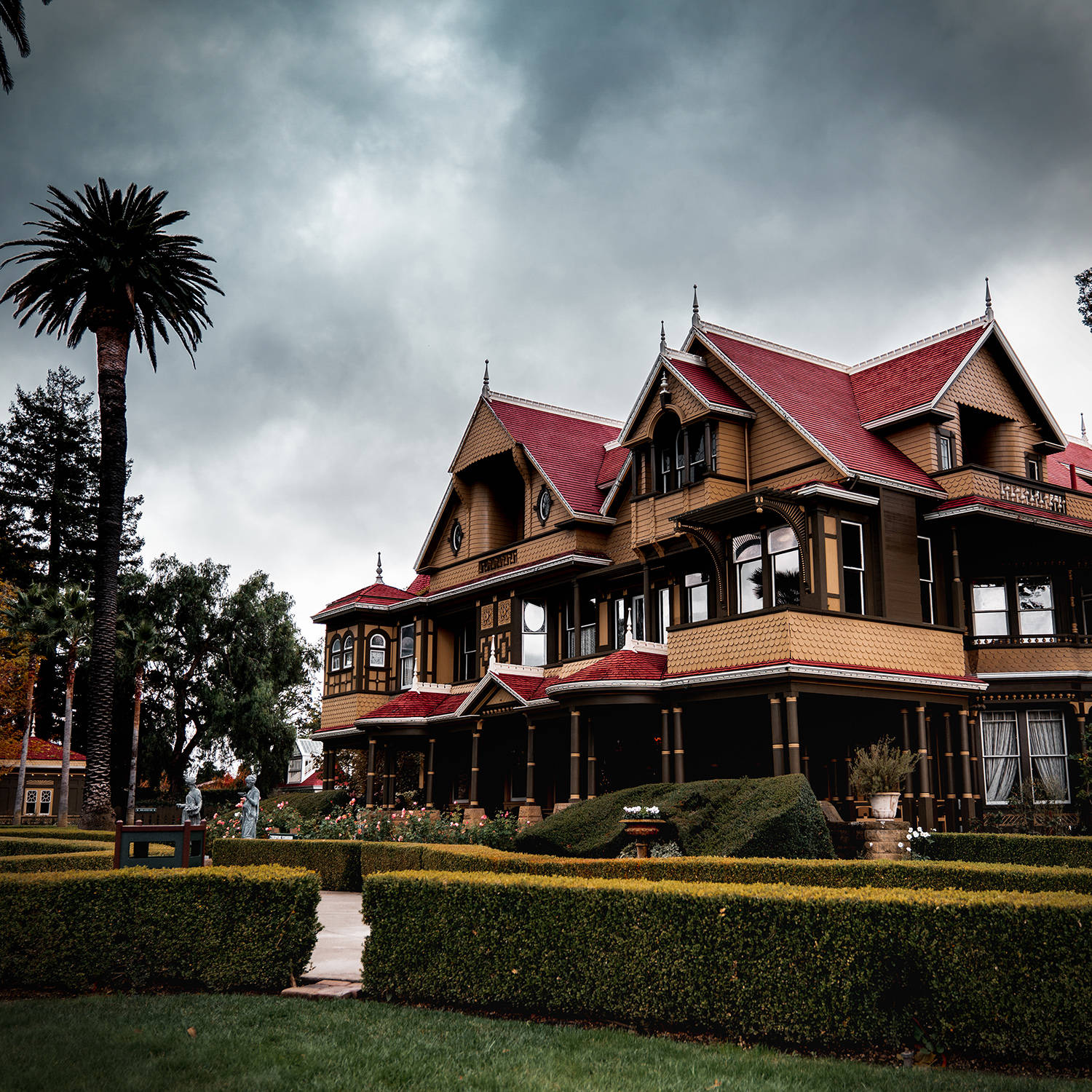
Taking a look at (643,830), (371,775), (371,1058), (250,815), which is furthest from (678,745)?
(371,1058)

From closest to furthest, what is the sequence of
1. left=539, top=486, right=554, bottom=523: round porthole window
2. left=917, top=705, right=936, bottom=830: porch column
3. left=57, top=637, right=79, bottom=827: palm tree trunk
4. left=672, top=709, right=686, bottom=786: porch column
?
1. left=917, top=705, right=936, bottom=830: porch column
2. left=672, top=709, right=686, bottom=786: porch column
3. left=539, top=486, right=554, bottom=523: round porthole window
4. left=57, top=637, right=79, bottom=827: palm tree trunk

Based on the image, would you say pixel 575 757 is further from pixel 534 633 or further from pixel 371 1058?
pixel 371 1058

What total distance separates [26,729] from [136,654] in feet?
21.3

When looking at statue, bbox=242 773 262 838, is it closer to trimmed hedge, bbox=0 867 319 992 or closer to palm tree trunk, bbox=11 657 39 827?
trimmed hedge, bbox=0 867 319 992

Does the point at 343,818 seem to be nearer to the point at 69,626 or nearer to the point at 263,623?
the point at 69,626

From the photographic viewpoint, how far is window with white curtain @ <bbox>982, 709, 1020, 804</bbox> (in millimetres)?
25953

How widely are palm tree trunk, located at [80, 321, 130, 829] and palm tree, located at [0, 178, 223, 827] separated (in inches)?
1.1

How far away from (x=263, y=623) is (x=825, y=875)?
4918 cm

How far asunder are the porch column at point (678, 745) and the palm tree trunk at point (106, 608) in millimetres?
15805

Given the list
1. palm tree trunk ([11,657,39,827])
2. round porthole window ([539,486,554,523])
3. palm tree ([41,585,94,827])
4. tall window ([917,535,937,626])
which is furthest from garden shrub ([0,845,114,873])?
palm tree ([41,585,94,827])

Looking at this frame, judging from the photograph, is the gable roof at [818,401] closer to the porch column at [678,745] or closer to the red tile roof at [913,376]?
the red tile roof at [913,376]

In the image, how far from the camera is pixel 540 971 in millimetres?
9695

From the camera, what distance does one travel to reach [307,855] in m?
24.4

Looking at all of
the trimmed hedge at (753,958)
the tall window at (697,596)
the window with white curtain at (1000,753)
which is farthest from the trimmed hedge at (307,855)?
the window with white curtain at (1000,753)
